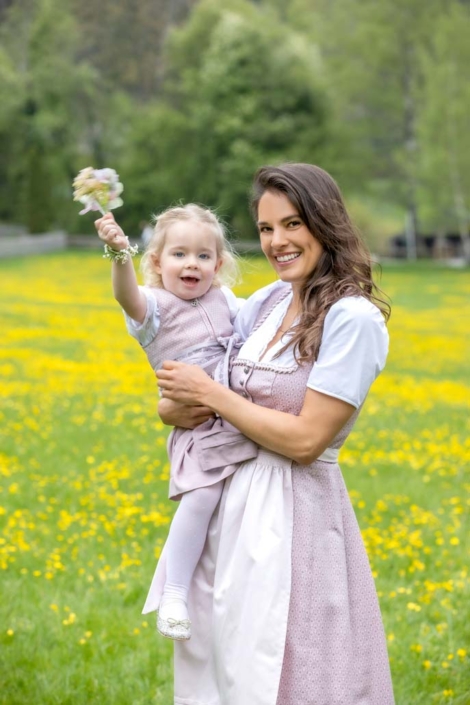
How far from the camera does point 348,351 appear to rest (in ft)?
9.97

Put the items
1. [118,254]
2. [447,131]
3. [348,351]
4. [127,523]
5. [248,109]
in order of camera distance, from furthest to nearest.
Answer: [248,109] → [447,131] → [127,523] → [118,254] → [348,351]

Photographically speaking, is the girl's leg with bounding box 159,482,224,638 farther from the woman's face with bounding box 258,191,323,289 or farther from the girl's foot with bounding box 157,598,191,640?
the woman's face with bounding box 258,191,323,289

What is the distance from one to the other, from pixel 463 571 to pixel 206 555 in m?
3.66

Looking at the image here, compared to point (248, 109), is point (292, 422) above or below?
below

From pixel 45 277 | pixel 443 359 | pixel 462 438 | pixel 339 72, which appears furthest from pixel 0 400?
pixel 339 72

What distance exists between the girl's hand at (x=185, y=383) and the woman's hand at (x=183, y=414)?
0.03m

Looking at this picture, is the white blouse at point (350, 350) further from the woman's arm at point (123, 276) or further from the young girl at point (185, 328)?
the woman's arm at point (123, 276)

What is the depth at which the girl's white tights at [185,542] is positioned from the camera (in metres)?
3.30

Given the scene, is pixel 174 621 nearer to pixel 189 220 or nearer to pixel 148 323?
pixel 148 323

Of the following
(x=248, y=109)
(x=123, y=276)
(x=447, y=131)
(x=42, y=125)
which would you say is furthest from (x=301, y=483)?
(x=42, y=125)

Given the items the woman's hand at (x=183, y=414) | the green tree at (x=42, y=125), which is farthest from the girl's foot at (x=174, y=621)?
the green tree at (x=42, y=125)

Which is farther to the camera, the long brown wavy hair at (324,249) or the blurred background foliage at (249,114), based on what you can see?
the blurred background foliage at (249,114)

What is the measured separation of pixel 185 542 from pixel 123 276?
0.82 metres

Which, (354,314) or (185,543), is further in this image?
(185,543)
